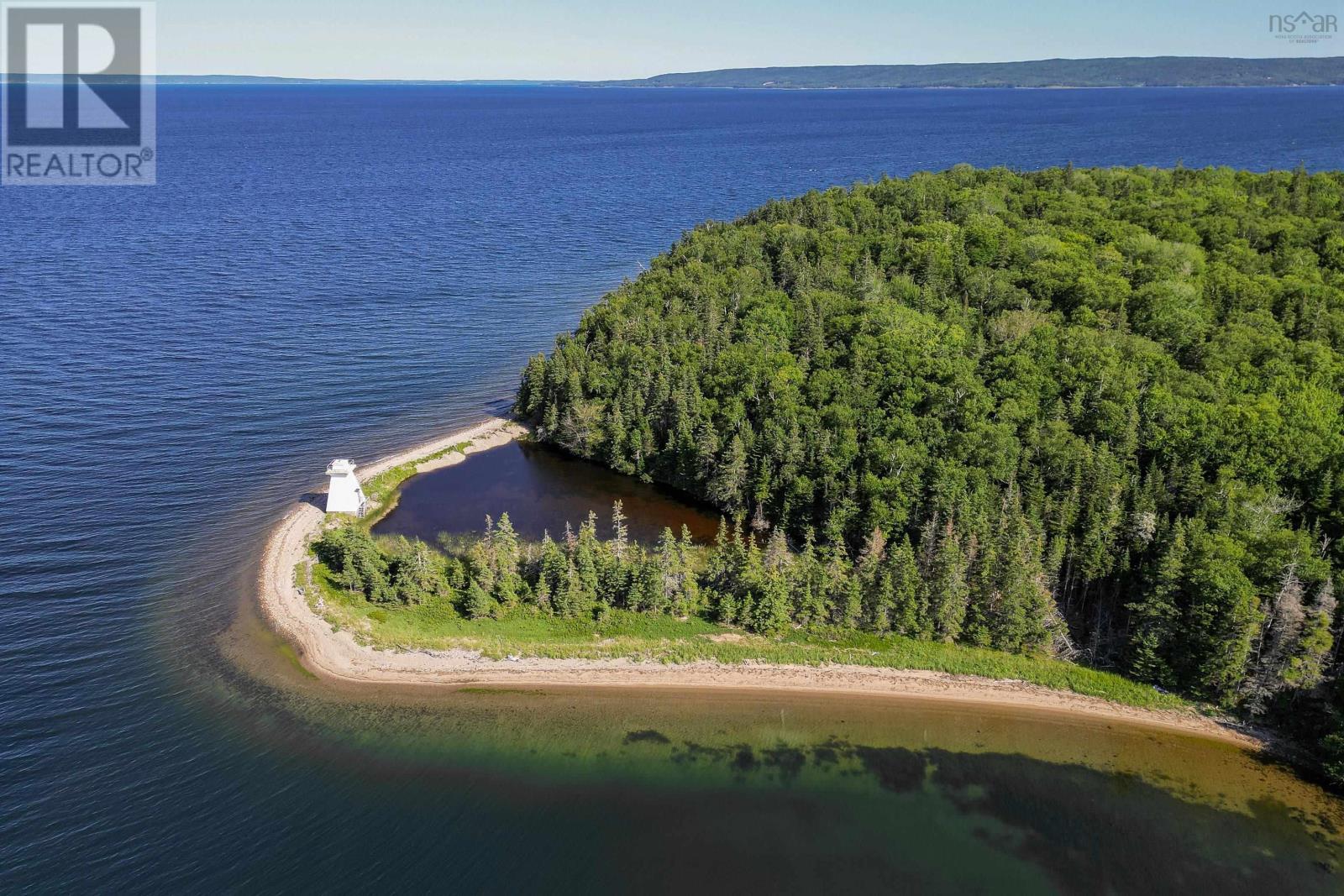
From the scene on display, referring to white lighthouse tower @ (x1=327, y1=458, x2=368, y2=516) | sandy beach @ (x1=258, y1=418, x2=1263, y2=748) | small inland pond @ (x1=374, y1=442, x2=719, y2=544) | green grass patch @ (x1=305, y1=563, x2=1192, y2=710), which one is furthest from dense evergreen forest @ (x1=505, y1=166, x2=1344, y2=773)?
white lighthouse tower @ (x1=327, y1=458, x2=368, y2=516)

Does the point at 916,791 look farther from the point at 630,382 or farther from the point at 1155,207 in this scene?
the point at 1155,207

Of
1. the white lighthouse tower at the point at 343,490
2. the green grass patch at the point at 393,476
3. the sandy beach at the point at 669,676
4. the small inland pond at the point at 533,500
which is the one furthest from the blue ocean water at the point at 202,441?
the small inland pond at the point at 533,500

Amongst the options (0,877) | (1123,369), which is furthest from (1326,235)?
(0,877)

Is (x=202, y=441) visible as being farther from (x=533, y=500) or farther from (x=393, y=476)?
(x=533, y=500)

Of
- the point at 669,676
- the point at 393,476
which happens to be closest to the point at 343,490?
the point at 393,476

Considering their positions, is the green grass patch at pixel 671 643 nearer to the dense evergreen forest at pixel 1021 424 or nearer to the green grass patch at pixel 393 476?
the dense evergreen forest at pixel 1021 424

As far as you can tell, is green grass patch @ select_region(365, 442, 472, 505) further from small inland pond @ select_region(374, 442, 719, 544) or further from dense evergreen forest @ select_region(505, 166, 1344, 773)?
dense evergreen forest @ select_region(505, 166, 1344, 773)

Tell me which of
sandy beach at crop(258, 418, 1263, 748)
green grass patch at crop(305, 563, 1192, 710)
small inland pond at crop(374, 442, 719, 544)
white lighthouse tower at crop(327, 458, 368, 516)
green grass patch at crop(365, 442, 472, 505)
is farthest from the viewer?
green grass patch at crop(365, 442, 472, 505)
